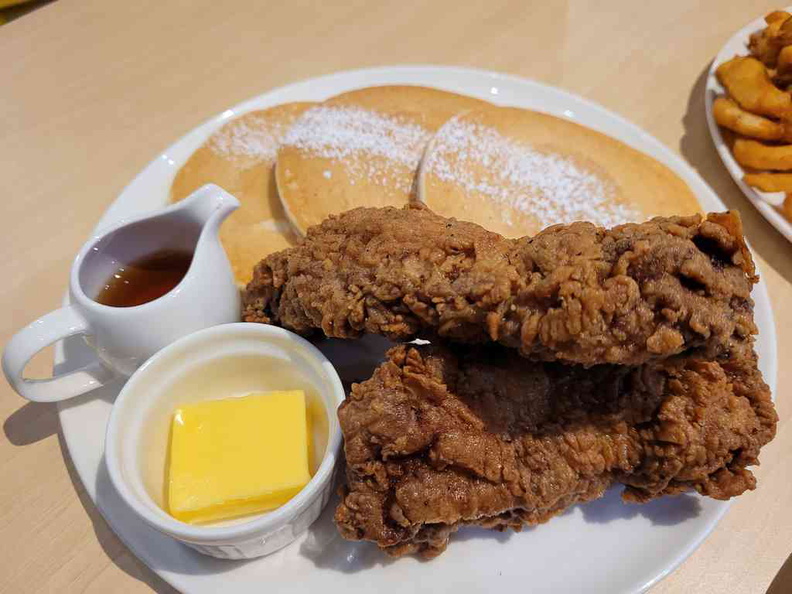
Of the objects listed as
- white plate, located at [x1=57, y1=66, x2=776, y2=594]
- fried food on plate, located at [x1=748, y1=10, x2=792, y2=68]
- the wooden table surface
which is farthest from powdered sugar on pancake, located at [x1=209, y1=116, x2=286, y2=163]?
fried food on plate, located at [x1=748, y1=10, x2=792, y2=68]

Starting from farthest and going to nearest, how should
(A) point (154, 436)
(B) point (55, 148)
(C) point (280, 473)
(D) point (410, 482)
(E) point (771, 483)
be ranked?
(B) point (55, 148) < (E) point (771, 483) < (A) point (154, 436) < (C) point (280, 473) < (D) point (410, 482)

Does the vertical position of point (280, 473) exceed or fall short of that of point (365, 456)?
it falls short

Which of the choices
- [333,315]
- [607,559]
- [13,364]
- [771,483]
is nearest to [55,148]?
[13,364]

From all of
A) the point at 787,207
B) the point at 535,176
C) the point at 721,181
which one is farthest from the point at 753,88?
the point at 535,176

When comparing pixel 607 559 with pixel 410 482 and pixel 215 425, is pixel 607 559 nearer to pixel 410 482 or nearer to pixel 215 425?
pixel 410 482

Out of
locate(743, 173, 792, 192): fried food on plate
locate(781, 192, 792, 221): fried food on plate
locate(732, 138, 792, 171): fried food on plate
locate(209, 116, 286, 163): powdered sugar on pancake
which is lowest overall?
locate(781, 192, 792, 221): fried food on plate

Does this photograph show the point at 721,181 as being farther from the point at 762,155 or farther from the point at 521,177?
the point at 521,177

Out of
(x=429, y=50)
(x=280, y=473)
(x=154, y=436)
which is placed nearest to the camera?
(x=280, y=473)

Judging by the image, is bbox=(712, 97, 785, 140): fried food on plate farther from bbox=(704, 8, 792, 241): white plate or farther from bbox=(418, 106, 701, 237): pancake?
bbox=(418, 106, 701, 237): pancake
